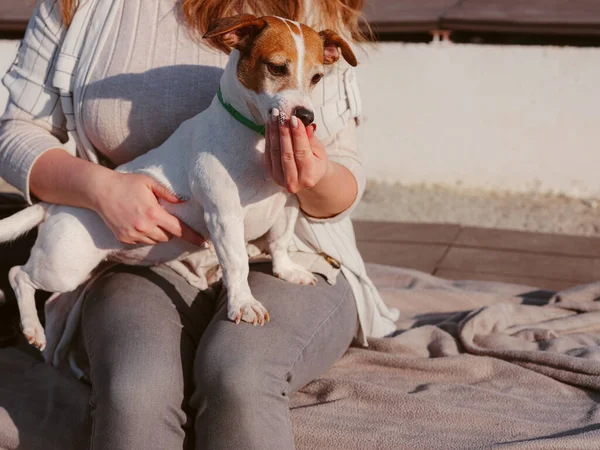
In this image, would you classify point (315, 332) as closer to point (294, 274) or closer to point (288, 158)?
point (294, 274)

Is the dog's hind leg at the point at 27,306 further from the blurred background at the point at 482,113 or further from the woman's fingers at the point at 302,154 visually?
the blurred background at the point at 482,113

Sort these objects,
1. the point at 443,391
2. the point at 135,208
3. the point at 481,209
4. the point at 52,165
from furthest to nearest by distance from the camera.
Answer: the point at 481,209
the point at 443,391
the point at 52,165
the point at 135,208

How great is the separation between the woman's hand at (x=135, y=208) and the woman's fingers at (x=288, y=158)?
1.03 ft

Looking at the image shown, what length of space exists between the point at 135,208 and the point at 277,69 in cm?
47

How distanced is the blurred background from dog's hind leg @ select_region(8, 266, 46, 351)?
8.30ft

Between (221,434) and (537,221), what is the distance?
9.87 ft

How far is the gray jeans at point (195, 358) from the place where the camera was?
1770mm

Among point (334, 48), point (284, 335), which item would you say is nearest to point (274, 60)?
point (334, 48)

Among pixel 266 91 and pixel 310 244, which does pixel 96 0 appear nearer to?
pixel 266 91

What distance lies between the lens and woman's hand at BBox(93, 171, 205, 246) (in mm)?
2039

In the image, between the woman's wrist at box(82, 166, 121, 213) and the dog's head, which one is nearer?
the dog's head

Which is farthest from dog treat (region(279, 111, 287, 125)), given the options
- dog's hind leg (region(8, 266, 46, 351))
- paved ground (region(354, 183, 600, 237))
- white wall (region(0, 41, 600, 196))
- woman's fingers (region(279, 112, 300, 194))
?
white wall (region(0, 41, 600, 196))

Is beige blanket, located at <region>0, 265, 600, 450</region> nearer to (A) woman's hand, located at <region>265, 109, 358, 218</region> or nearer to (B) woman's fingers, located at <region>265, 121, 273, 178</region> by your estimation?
(A) woman's hand, located at <region>265, 109, 358, 218</region>

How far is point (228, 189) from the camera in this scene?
6.46ft
